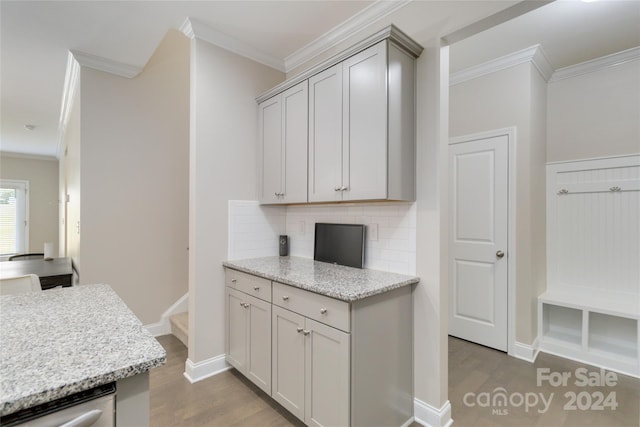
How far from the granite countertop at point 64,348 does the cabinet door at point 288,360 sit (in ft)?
3.14

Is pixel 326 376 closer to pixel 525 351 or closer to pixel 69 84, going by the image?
pixel 525 351

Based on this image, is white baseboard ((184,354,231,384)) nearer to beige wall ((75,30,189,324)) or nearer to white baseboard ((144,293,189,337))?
white baseboard ((144,293,189,337))

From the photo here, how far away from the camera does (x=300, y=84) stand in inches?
94.5

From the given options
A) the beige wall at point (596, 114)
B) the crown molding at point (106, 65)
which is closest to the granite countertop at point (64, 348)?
the crown molding at point (106, 65)

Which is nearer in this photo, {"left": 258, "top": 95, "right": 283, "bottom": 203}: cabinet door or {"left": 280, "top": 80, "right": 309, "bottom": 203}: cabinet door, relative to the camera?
{"left": 280, "top": 80, "right": 309, "bottom": 203}: cabinet door

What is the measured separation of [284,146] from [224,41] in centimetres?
102

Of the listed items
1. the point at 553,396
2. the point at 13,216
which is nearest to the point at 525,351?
the point at 553,396

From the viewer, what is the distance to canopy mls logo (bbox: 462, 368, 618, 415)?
214 centimetres

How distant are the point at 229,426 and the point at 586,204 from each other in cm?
356

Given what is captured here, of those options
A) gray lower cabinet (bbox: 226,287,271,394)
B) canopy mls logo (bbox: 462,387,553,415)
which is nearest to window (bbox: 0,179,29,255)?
gray lower cabinet (bbox: 226,287,271,394)

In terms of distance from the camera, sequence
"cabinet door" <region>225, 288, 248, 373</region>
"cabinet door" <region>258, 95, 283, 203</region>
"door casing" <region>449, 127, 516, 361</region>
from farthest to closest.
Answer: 1. "door casing" <region>449, 127, 516, 361</region>
2. "cabinet door" <region>258, 95, 283, 203</region>
3. "cabinet door" <region>225, 288, 248, 373</region>

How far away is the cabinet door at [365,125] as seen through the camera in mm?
1858

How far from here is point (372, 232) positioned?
229 centimetres

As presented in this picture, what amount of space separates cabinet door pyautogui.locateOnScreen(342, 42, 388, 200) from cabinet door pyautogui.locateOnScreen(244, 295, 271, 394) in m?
0.99
